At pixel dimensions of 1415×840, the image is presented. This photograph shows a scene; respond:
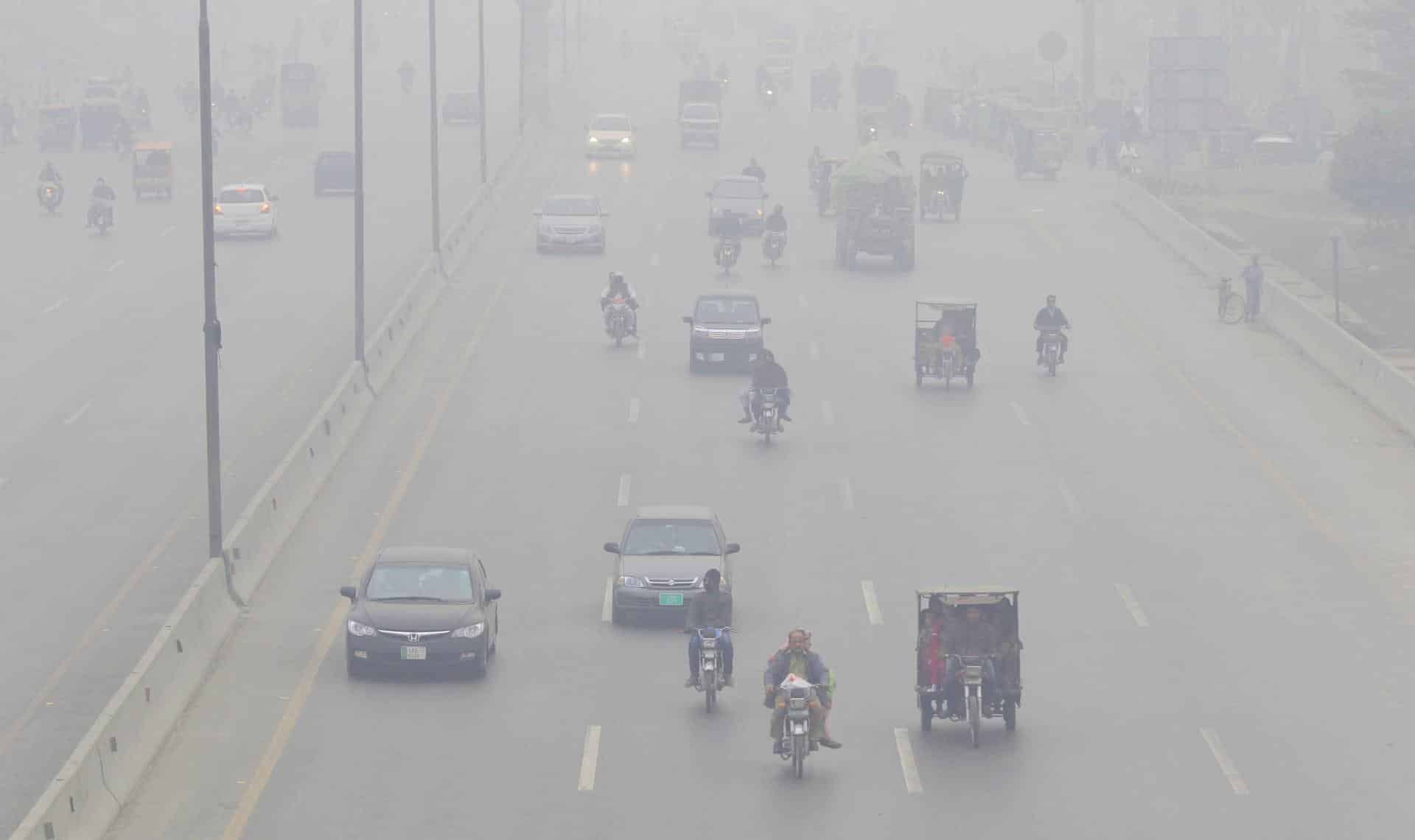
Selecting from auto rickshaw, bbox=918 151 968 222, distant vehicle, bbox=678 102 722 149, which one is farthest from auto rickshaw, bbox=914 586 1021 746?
distant vehicle, bbox=678 102 722 149

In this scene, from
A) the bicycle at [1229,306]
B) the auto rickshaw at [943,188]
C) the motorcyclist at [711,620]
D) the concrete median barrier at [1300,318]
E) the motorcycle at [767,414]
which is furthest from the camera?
the auto rickshaw at [943,188]

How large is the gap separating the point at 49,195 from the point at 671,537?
156 ft

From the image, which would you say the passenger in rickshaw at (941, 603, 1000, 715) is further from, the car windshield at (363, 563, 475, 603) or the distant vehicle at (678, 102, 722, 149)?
the distant vehicle at (678, 102, 722, 149)

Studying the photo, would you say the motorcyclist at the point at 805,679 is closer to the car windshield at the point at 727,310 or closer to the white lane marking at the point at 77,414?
the white lane marking at the point at 77,414

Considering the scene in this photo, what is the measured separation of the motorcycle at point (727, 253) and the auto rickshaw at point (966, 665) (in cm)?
3811

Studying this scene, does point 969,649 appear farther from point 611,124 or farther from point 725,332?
point 611,124

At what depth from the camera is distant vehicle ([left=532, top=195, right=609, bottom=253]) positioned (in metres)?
66.8

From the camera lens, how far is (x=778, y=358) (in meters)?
51.4

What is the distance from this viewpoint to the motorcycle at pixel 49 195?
73.3m

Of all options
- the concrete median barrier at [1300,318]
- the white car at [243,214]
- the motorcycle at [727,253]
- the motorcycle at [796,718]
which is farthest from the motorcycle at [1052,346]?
the white car at [243,214]

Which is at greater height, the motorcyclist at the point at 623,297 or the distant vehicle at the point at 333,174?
the distant vehicle at the point at 333,174

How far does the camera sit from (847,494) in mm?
38594

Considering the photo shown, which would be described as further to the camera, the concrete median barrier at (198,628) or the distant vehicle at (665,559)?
the distant vehicle at (665,559)

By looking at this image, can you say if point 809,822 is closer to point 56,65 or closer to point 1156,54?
point 1156,54
